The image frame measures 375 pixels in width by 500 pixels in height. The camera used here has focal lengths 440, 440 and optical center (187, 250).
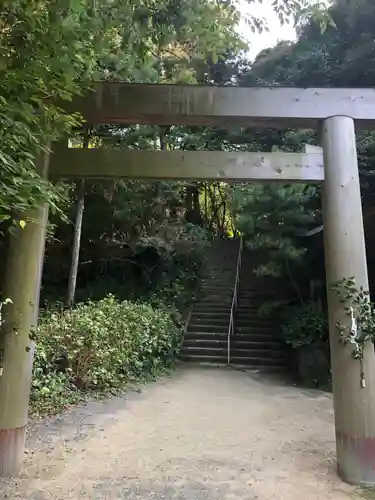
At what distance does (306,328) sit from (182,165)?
526cm

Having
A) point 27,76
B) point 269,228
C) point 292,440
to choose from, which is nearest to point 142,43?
point 27,76

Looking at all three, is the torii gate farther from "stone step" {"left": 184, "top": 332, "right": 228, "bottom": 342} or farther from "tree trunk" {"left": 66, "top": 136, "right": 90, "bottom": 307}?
"stone step" {"left": 184, "top": 332, "right": 228, "bottom": 342}

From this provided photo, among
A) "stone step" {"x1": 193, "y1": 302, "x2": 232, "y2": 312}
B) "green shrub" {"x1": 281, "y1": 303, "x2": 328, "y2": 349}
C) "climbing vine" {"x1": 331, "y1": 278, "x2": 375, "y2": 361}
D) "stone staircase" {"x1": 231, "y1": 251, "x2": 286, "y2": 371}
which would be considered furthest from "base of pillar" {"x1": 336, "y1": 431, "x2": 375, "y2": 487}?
"stone step" {"x1": 193, "y1": 302, "x2": 232, "y2": 312}

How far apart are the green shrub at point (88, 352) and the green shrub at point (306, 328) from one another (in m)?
2.55

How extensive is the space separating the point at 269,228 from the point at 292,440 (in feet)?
14.7

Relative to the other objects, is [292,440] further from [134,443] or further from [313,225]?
[313,225]

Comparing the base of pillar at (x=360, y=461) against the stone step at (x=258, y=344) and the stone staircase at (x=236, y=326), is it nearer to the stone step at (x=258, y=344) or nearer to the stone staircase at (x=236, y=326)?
the stone staircase at (x=236, y=326)

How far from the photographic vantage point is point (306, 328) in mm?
7988

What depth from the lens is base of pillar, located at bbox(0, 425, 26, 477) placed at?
3.23 meters

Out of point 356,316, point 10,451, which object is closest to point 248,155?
point 356,316

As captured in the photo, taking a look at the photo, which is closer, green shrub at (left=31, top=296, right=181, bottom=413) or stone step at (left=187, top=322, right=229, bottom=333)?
green shrub at (left=31, top=296, right=181, bottom=413)

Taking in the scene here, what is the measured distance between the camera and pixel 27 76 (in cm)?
255

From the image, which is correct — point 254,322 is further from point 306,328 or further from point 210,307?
point 306,328

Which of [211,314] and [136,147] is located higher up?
[136,147]
